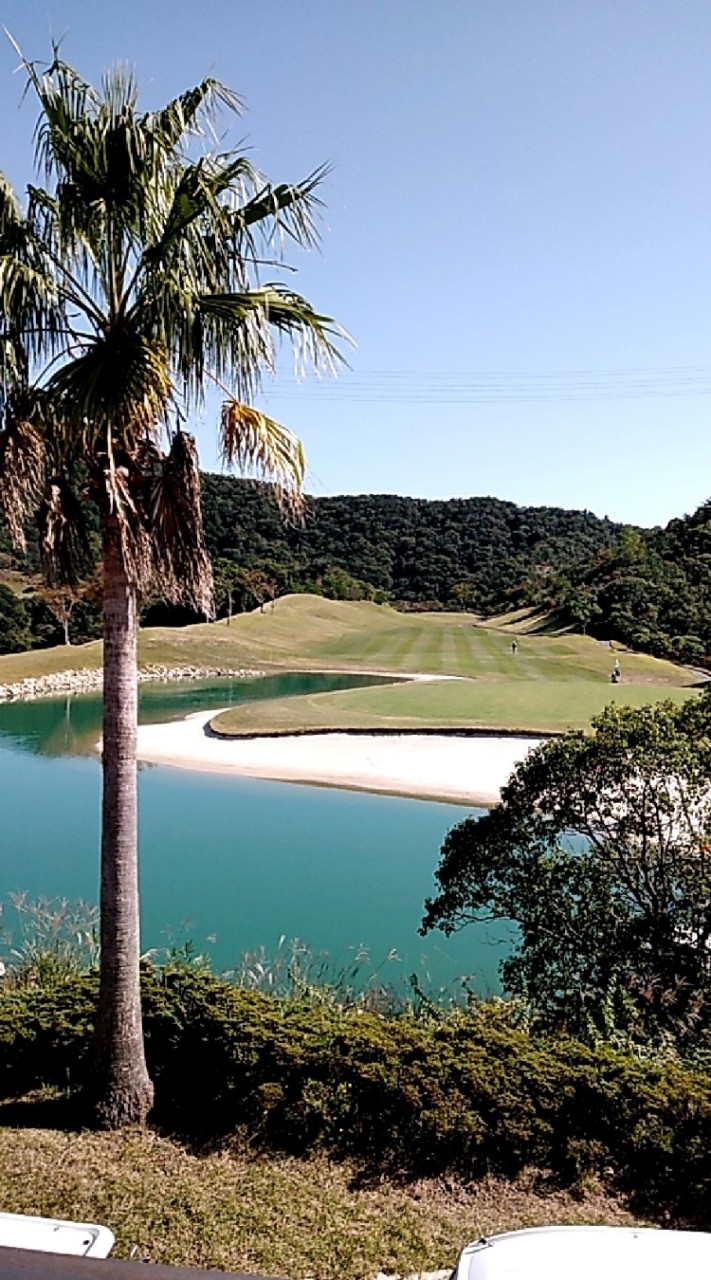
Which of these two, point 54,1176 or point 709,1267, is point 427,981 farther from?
point 709,1267

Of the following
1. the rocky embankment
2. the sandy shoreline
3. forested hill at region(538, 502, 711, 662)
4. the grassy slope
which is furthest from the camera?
forested hill at region(538, 502, 711, 662)

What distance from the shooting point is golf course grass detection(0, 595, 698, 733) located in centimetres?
2695

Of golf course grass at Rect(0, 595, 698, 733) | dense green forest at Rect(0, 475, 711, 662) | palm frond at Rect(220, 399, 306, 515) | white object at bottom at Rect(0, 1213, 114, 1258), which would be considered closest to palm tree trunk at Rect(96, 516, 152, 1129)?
palm frond at Rect(220, 399, 306, 515)

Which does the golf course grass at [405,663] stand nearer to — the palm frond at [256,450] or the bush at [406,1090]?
the bush at [406,1090]

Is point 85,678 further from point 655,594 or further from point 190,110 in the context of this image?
point 190,110

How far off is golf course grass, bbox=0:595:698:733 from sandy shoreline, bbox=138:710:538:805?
4.28ft

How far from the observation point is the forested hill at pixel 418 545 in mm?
71500

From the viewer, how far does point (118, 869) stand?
18.1 ft

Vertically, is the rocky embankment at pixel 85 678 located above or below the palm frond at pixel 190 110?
below

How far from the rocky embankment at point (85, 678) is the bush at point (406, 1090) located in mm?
30653

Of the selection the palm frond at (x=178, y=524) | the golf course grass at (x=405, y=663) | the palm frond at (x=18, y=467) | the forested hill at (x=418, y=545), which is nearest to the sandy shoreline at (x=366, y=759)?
the golf course grass at (x=405, y=663)

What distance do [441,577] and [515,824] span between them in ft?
253

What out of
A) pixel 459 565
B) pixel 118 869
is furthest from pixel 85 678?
pixel 459 565

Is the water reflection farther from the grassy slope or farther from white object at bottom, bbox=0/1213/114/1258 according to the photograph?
white object at bottom, bbox=0/1213/114/1258
